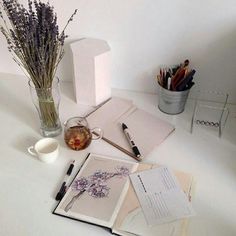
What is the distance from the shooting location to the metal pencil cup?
1.03 metres

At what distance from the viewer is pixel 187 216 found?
729 mm

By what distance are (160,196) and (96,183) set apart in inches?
7.0

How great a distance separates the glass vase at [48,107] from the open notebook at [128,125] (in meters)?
0.12

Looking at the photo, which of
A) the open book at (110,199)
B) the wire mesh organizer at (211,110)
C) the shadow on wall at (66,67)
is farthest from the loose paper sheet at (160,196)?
the shadow on wall at (66,67)

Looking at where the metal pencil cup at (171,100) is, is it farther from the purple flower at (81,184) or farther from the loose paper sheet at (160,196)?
the purple flower at (81,184)

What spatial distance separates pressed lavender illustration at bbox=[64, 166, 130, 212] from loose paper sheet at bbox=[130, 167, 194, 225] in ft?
0.14

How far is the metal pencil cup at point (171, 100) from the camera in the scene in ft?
3.37

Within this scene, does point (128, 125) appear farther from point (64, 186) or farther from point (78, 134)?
point (64, 186)

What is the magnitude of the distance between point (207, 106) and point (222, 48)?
0.21 m

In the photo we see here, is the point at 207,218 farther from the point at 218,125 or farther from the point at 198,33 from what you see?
the point at 198,33

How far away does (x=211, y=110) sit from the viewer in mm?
1095

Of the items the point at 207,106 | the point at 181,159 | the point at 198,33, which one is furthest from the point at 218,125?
the point at 198,33

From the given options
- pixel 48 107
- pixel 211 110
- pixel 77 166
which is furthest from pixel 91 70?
pixel 211 110

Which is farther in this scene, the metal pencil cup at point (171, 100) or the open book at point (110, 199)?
the metal pencil cup at point (171, 100)
